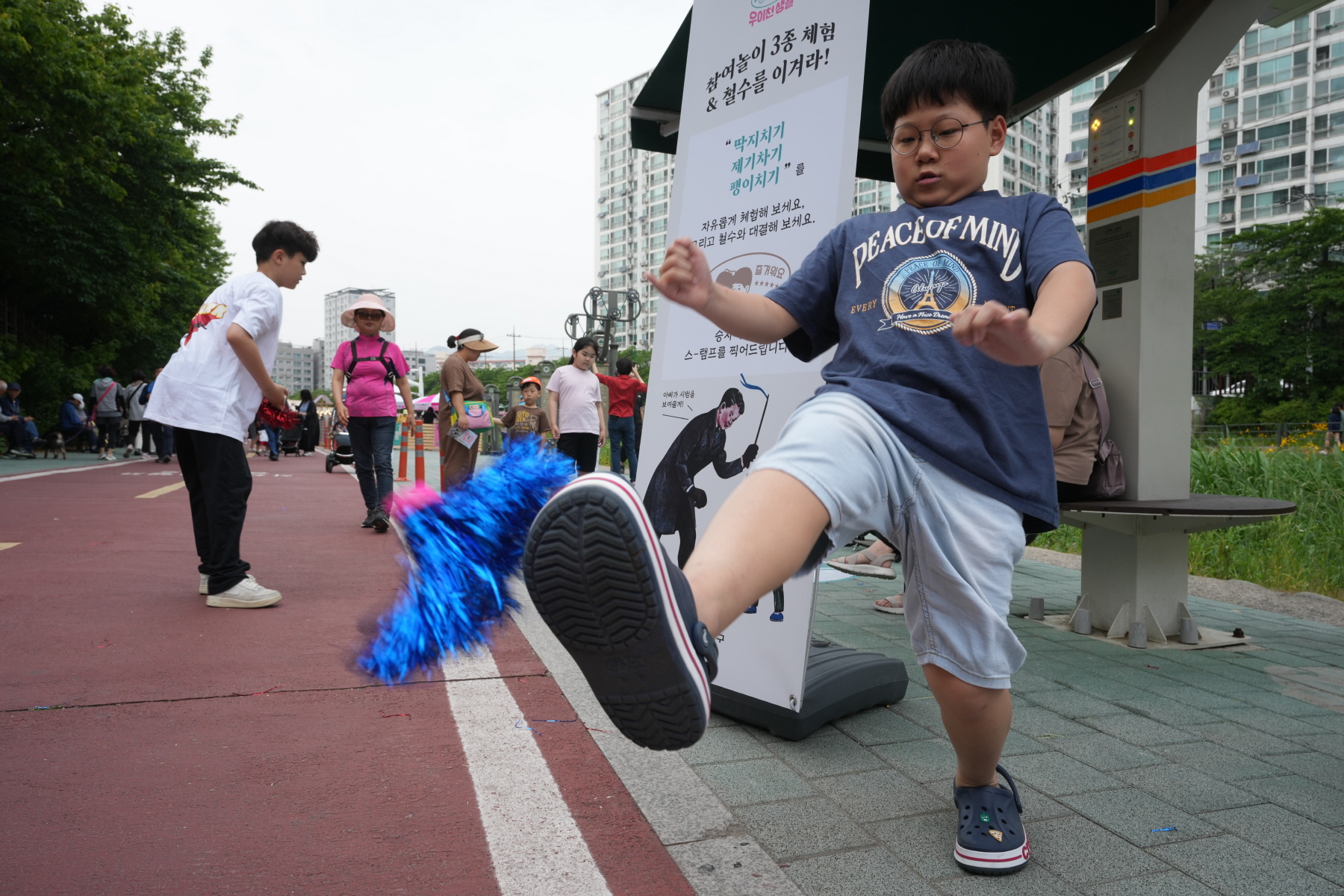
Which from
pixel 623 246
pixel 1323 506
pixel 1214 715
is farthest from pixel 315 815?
pixel 623 246

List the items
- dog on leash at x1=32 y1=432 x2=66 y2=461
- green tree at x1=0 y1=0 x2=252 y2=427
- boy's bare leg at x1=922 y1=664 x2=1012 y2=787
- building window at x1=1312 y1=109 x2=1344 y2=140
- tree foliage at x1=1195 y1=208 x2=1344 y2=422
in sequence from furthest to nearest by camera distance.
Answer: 1. building window at x1=1312 y1=109 x2=1344 y2=140
2. tree foliage at x1=1195 y1=208 x2=1344 y2=422
3. dog on leash at x1=32 y1=432 x2=66 y2=461
4. green tree at x1=0 y1=0 x2=252 y2=427
5. boy's bare leg at x1=922 y1=664 x2=1012 y2=787

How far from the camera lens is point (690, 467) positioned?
3.24 m

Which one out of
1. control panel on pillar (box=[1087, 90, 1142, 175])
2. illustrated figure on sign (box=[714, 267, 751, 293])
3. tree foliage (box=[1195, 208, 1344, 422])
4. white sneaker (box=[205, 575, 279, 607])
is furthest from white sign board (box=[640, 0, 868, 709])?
tree foliage (box=[1195, 208, 1344, 422])

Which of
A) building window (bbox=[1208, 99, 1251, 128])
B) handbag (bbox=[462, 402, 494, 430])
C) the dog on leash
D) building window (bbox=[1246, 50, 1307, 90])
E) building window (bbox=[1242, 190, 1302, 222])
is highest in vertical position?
building window (bbox=[1246, 50, 1307, 90])

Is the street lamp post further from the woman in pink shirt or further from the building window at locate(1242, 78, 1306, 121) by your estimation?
the building window at locate(1242, 78, 1306, 121)

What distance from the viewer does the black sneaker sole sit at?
1362 millimetres

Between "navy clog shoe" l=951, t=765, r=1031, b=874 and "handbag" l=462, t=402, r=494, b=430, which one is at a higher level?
"handbag" l=462, t=402, r=494, b=430

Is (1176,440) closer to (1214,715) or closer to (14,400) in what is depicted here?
(1214,715)

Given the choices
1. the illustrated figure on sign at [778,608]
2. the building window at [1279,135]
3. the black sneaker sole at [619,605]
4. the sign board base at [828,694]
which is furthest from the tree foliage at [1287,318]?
the black sneaker sole at [619,605]

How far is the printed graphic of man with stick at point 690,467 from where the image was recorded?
312 centimetres

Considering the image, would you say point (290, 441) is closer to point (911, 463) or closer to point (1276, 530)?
point (1276, 530)

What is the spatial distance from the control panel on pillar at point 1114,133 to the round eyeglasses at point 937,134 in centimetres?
286

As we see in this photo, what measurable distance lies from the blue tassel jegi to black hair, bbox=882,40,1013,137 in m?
1.28

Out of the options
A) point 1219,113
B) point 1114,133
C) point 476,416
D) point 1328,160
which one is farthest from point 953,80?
point 1219,113
